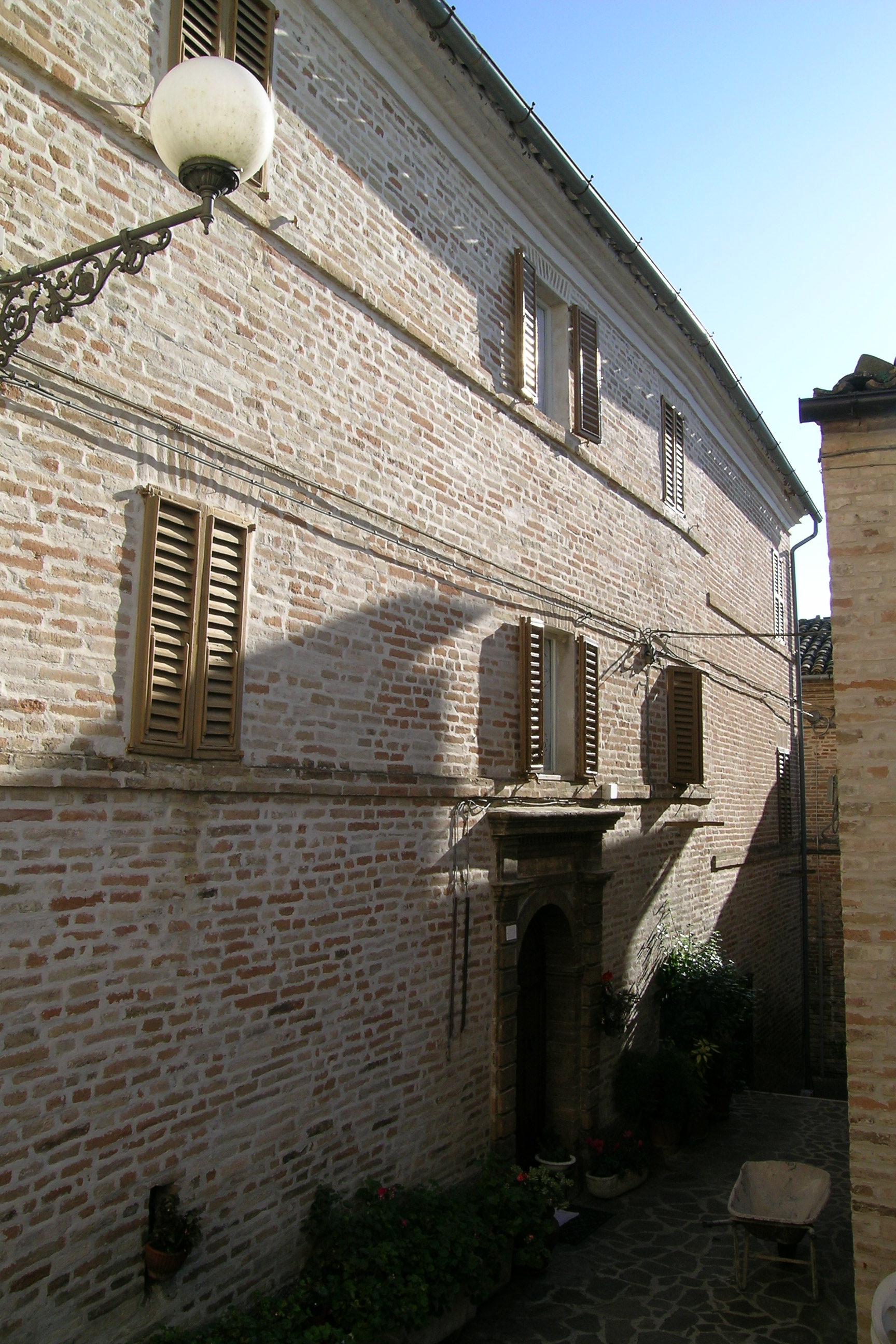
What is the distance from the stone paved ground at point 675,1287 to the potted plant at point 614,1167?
0.12m

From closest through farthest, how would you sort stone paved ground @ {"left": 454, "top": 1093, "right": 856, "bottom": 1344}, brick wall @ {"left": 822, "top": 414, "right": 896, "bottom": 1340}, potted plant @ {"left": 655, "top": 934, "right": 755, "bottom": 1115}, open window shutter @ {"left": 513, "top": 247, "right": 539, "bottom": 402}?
brick wall @ {"left": 822, "top": 414, "right": 896, "bottom": 1340}, stone paved ground @ {"left": 454, "top": 1093, "right": 856, "bottom": 1344}, open window shutter @ {"left": 513, "top": 247, "right": 539, "bottom": 402}, potted plant @ {"left": 655, "top": 934, "right": 755, "bottom": 1115}

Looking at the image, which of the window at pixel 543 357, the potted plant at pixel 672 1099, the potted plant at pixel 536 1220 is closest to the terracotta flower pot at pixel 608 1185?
the potted plant at pixel 672 1099

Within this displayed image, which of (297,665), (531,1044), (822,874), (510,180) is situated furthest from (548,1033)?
(822,874)

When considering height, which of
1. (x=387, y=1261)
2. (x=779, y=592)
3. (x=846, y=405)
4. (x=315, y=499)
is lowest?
(x=387, y=1261)

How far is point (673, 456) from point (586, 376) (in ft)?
9.74

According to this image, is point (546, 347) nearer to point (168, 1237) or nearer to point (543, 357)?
point (543, 357)

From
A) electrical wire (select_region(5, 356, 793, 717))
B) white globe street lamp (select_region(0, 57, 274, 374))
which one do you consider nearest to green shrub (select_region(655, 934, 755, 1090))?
electrical wire (select_region(5, 356, 793, 717))

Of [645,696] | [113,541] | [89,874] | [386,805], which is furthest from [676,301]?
[89,874]

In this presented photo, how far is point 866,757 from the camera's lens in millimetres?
5738

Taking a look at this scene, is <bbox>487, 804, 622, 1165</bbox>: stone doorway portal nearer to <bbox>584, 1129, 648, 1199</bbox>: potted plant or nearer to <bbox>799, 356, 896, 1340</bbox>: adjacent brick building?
<bbox>584, 1129, 648, 1199</bbox>: potted plant

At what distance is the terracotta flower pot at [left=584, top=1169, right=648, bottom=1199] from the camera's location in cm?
891

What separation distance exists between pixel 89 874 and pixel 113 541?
1.57 m

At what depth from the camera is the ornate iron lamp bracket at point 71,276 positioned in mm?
3375

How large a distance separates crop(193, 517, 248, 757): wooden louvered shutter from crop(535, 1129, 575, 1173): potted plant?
5.33m
